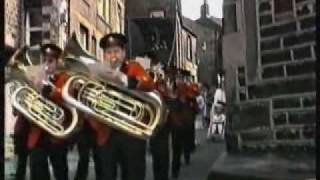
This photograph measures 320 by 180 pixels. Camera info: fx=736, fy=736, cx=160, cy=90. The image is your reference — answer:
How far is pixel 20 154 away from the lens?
492 centimetres

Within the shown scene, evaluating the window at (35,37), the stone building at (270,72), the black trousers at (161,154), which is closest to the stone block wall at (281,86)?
the stone building at (270,72)

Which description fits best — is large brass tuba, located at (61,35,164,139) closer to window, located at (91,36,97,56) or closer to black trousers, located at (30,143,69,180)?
window, located at (91,36,97,56)

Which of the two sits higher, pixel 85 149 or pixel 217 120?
pixel 217 120

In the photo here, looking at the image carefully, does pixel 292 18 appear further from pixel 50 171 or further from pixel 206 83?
pixel 50 171

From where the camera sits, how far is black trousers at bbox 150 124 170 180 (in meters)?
5.29

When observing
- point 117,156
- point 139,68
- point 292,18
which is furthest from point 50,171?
point 292,18

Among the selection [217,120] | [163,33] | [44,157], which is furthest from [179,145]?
[44,157]

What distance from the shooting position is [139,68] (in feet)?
15.0

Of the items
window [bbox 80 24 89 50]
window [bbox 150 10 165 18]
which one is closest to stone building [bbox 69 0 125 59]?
window [bbox 80 24 89 50]

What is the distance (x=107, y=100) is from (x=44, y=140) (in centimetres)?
53

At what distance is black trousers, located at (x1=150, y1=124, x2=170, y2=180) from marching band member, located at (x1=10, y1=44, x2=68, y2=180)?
69 cm

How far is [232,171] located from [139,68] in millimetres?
955

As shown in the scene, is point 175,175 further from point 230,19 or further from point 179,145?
point 230,19

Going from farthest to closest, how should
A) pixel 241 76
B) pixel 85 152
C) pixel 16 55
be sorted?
pixel 241 76, pixel 85 152, pixel 16 55
